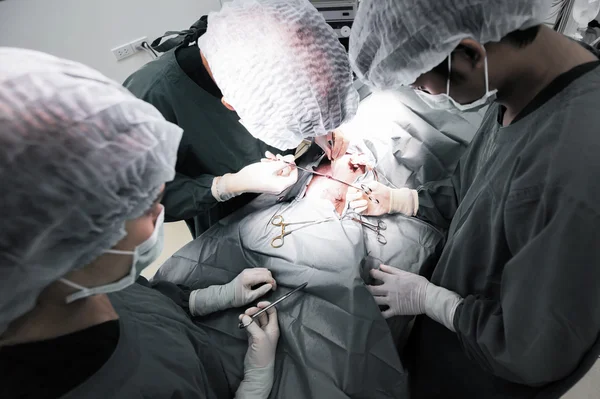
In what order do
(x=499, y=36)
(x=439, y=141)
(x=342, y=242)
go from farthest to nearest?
(x=439, y=141) < (x=342, y=242) < (x=499, y=36)

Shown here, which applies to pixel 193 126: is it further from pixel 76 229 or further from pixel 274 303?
pixel 76 229

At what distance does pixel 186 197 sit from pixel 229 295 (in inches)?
18.1

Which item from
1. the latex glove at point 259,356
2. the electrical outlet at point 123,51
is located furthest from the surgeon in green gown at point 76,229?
the electrical outlet at point 123,51

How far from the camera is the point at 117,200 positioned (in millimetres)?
677

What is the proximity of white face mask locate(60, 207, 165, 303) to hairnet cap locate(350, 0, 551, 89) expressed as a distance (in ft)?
2.25

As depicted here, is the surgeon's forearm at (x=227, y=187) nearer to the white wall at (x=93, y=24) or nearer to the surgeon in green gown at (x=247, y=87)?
the surgeon in green gown at (x=247, y=87)

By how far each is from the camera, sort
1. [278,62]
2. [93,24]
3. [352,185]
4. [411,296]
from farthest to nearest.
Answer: [93,24]
[352,185]
[411,296]
[278,62]

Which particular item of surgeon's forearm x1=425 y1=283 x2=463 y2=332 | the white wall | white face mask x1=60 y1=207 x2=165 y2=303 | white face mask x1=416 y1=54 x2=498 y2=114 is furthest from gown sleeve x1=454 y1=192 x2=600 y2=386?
the white wall

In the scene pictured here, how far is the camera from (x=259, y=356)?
1.15m

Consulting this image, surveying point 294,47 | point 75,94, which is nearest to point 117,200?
point 75,94

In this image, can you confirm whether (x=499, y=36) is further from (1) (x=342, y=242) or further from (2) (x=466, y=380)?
(2) (x=466, y=380)

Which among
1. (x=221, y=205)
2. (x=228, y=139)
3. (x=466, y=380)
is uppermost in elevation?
(x=228, y=139)

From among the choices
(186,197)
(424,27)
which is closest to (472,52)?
(424,27)

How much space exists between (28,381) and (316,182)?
1.30m
